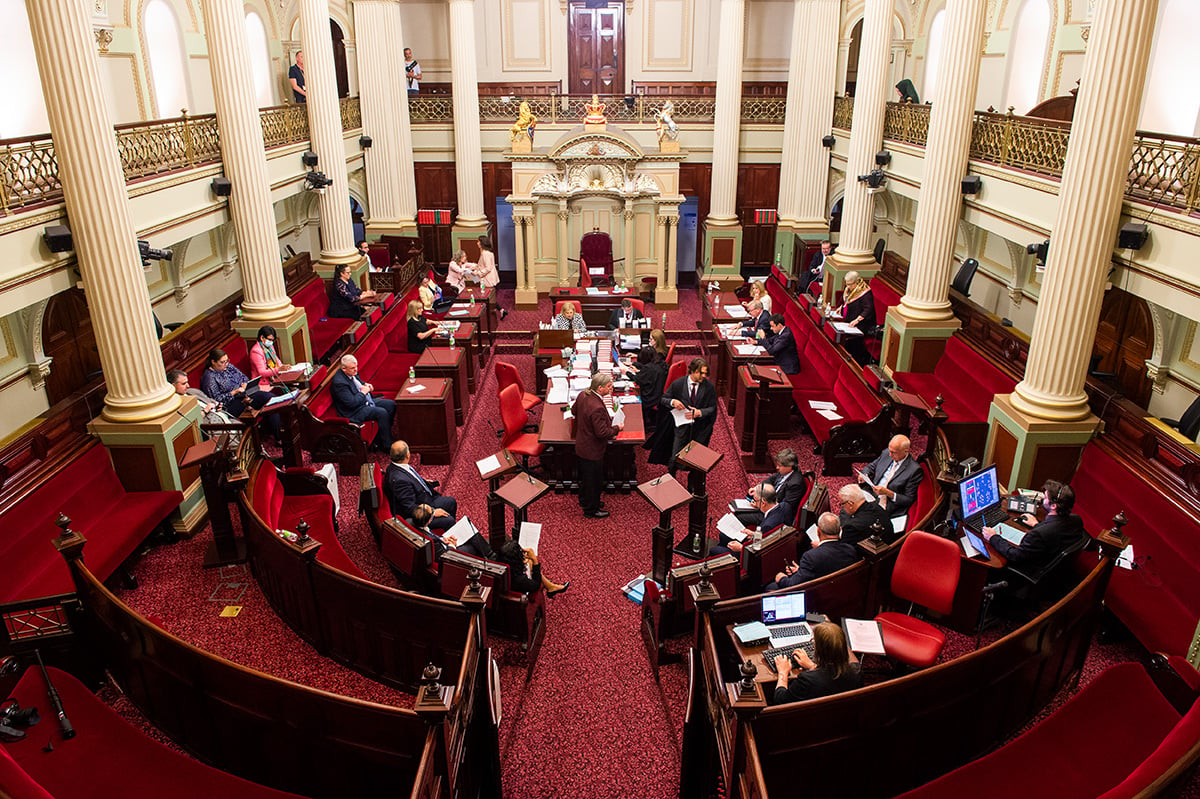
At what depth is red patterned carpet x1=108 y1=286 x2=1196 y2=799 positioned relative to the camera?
5.46 m

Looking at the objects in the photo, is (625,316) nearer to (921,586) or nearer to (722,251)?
(722,251)

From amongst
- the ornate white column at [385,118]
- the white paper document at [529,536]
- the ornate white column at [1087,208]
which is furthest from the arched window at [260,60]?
the ornate white column at [1087,208]

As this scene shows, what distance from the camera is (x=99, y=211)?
7.27 m

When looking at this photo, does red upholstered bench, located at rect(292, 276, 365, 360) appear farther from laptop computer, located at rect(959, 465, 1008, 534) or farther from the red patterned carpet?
laptop computer, located at rect(959, 465, 1008, 534)

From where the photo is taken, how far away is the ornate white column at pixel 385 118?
53.2 ft

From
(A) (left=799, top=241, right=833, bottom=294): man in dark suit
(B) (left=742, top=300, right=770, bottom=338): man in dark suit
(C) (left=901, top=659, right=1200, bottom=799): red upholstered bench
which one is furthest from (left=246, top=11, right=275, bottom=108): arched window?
(C) (left=901, top=659, right=1200, bottom=799): red upholstered bench

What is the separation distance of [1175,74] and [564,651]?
11.5 metres

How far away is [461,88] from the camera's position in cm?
1705

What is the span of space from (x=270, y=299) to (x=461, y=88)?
802 centimetres

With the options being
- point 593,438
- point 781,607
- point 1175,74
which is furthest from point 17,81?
point 1175,74

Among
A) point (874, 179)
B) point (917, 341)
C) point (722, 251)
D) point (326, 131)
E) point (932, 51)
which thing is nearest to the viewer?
point (917, 341)

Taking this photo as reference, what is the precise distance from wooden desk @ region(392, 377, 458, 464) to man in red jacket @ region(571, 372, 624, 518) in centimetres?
192

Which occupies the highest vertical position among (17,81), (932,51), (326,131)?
(932,51)

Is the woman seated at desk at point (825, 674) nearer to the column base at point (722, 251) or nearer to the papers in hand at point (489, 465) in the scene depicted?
the papers in hand at point (489, 465)
